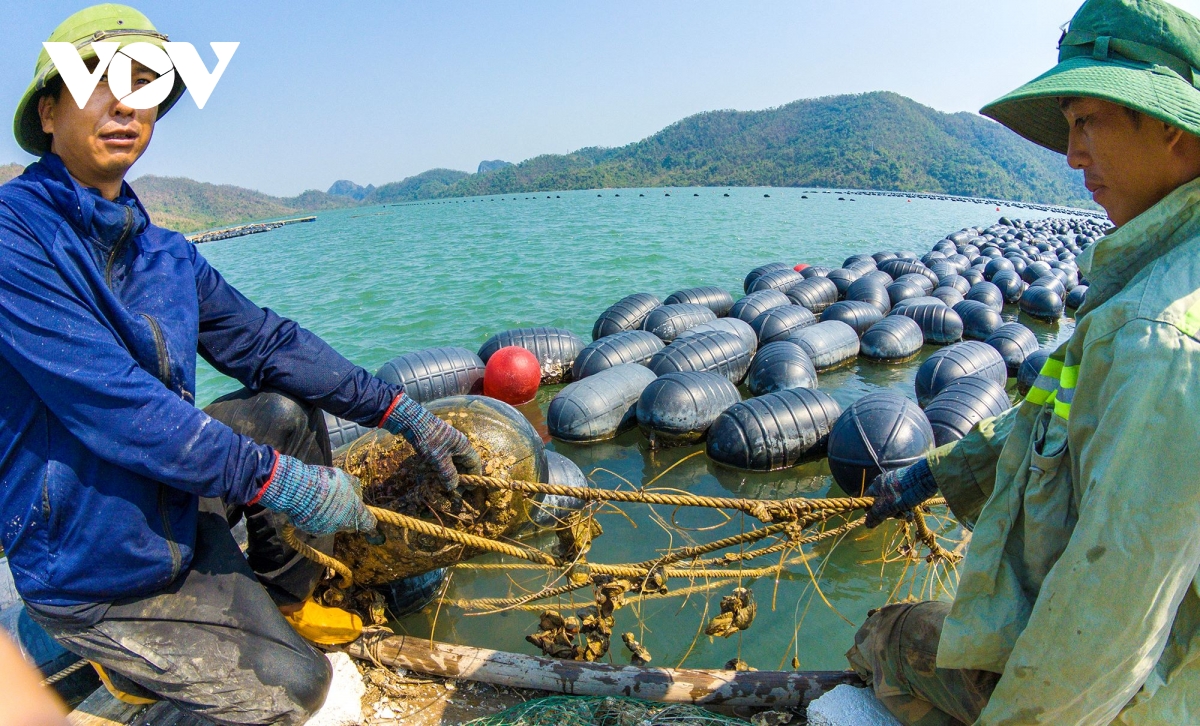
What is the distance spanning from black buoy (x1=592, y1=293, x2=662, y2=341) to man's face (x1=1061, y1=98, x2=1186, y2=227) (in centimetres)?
962

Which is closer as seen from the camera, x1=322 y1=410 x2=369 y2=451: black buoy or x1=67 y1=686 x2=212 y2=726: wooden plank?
x1=67 y1=686 x2=212 y2=726: wooden plank

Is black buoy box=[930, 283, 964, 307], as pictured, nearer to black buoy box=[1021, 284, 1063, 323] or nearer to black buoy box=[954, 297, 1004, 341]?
black buoy box=[954, 297, 1004, 341]

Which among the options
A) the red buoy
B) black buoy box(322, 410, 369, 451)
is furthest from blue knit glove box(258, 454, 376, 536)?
the red buoy

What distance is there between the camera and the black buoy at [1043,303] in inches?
565

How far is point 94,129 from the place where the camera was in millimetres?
2055

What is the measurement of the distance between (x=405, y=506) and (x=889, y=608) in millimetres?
2213

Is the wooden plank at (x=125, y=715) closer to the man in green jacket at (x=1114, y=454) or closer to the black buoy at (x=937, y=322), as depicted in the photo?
the man in green jacket at (x=1114, y=454)

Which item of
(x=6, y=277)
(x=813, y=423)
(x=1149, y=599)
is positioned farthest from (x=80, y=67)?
(x=813, y=423)

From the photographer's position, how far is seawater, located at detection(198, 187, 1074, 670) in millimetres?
4543

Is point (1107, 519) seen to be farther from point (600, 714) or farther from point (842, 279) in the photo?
point (842, 279)

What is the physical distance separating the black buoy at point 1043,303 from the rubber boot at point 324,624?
1623 centimetres

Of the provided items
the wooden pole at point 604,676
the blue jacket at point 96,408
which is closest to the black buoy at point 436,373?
the wooden pole at point 604,676

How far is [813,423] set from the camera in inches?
274

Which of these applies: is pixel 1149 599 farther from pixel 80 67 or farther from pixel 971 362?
pixel 971 362
